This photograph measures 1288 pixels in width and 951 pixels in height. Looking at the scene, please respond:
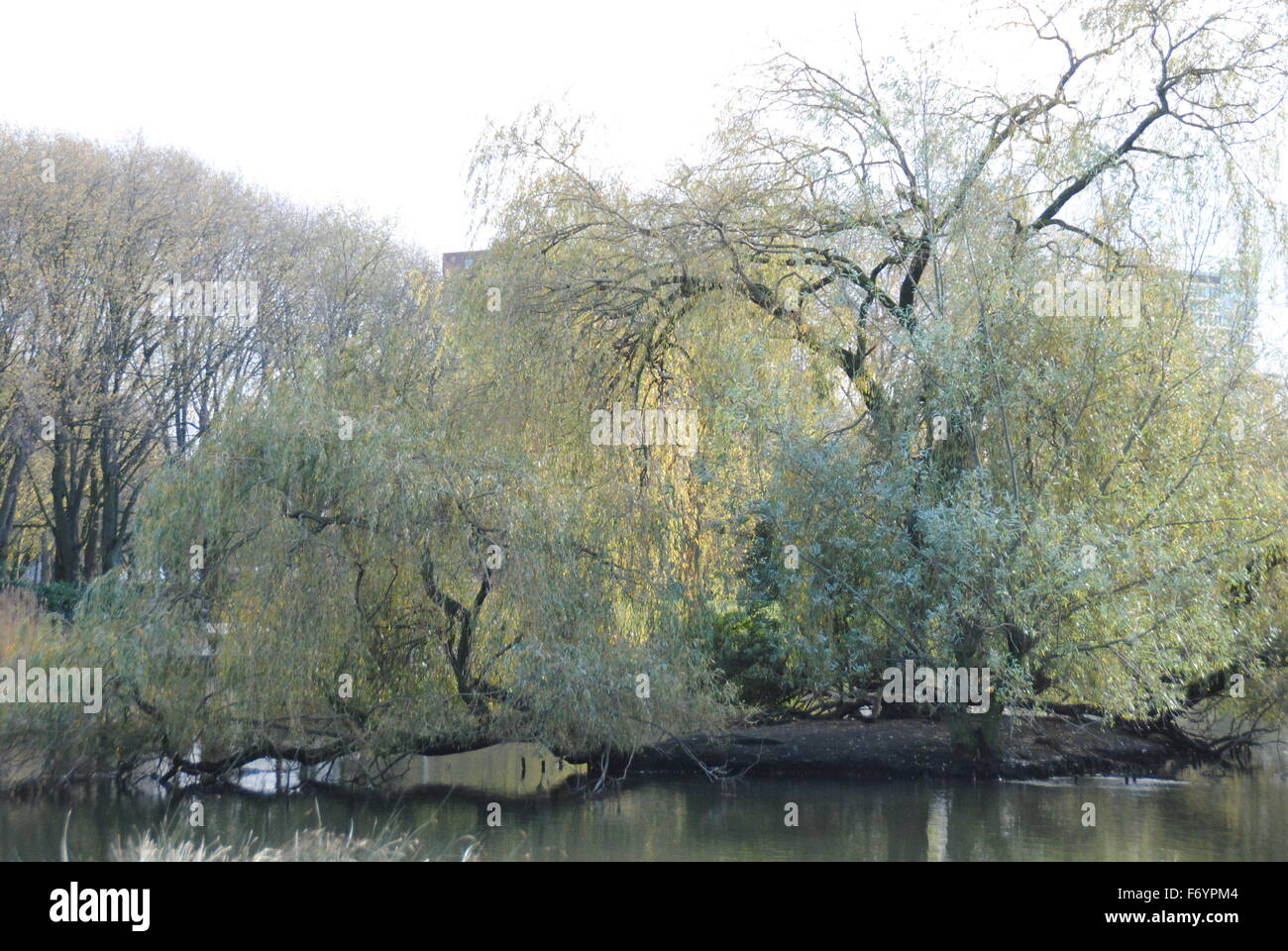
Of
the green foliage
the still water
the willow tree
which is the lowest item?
the still water

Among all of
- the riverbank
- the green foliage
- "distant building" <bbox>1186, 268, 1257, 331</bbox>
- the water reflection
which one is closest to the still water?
the water reflection

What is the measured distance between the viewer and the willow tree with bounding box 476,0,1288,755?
13.5 meters

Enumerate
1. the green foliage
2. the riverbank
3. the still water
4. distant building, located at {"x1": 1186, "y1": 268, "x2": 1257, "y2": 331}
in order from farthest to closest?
the green foliage
the riverbank
distant building, located at {"x1": 1186, "y1": 268, "x2": 1257, "y2": 331}
the still water

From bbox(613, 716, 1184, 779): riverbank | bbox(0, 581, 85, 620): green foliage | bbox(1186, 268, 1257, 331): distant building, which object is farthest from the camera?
bbox(0, 581, 85, 620): green foliage

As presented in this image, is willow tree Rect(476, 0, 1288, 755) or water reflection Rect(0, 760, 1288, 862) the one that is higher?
willow tree Rect(476, 0, 1288, 755)

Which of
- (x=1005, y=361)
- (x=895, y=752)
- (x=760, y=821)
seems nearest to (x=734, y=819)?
(x=760, y=821)

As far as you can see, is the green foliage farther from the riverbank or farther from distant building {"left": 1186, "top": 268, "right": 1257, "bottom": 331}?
distant building {"left": 1186, "top": 268, "right": 1257, "bottom": 331}

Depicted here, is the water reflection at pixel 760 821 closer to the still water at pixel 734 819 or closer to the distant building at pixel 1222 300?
the still water at pixel 734 819

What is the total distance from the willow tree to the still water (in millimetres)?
1357

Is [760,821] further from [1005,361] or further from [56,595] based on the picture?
[56,595]

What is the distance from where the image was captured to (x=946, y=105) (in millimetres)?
15680

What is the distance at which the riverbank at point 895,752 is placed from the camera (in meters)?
15.6

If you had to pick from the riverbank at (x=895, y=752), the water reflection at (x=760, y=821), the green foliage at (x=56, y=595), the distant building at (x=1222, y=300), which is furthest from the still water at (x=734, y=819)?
the green foliage at (x=56, y=595)

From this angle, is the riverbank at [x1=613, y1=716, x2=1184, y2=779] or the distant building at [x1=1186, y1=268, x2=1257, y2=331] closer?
the distant building at [x1=1186, y1=268, x2=1257, y2=331]
